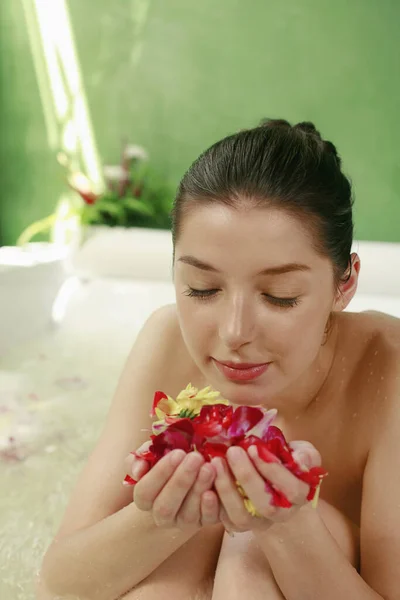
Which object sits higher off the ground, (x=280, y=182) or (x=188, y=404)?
(x=280, y=182)

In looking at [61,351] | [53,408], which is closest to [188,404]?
[53,408]

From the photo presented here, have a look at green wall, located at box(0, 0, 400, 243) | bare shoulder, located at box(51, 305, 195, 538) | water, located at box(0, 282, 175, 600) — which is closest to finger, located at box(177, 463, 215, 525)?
bare shoulder, located at box(51, 305, 195, 538)

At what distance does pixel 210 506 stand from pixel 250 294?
0.30 metres

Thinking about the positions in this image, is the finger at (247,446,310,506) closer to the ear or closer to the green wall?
the ear

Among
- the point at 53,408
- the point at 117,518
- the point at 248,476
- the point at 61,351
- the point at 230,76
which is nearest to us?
the point at 248,476

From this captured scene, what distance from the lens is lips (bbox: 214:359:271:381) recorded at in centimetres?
96

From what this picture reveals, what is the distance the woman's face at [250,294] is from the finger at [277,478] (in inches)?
8.2

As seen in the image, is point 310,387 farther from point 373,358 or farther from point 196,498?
point 196,498

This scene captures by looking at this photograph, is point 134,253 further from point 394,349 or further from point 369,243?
point 394,349

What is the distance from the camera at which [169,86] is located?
3.21 meters

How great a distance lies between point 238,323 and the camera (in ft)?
2.95

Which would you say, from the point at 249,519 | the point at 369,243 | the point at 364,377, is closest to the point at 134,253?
the point at 369,243

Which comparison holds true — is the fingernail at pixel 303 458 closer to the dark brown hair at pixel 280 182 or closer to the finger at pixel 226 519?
the finger at pixel 226 519

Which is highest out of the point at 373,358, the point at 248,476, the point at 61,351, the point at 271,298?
the point at 271,298
